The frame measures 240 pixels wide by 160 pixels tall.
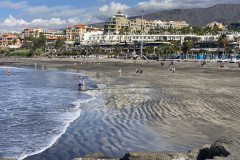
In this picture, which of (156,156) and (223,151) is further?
(156,156)

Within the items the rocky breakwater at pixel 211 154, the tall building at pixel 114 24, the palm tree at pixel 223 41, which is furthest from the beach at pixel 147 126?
the tall building at pixel 114 24

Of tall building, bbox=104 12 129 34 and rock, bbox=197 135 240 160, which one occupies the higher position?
tall building, bbox=104 12 129 34

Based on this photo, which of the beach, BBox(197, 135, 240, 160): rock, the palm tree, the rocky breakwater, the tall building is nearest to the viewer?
BBox(197, 135, 240, 160): rock

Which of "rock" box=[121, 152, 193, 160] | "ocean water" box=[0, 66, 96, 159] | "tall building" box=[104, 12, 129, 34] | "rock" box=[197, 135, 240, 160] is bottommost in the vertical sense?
"ocean water" box=[0, 66, 96, 159]

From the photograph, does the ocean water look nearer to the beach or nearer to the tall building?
the beach

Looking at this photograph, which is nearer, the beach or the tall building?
the beach

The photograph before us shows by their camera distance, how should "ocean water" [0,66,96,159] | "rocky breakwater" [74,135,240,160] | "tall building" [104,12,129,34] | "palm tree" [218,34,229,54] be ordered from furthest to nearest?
"tall building" [104,12,129,34]
"palm tree" [218,34,229,54]
"ocean water" [0,66,96,159]
"rocky breakwater" [74,135,240,160]

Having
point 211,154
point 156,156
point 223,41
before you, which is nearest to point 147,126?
point 211,154

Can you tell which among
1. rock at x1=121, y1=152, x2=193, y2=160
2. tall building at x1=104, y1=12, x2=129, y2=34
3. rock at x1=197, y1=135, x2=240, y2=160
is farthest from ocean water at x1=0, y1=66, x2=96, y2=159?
tall building at x1=104, y1=12, x2=129, y2=34

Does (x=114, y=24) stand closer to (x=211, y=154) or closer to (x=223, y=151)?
(x=211, y=154)

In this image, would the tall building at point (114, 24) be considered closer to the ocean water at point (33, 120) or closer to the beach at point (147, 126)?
the ocean water at point (33, 120)

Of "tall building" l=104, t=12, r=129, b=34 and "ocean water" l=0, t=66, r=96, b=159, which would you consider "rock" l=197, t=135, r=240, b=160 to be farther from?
"tall building" l=104, t=12, r=129, b=34

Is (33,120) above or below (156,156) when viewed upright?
below

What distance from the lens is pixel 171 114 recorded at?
14.9 m
